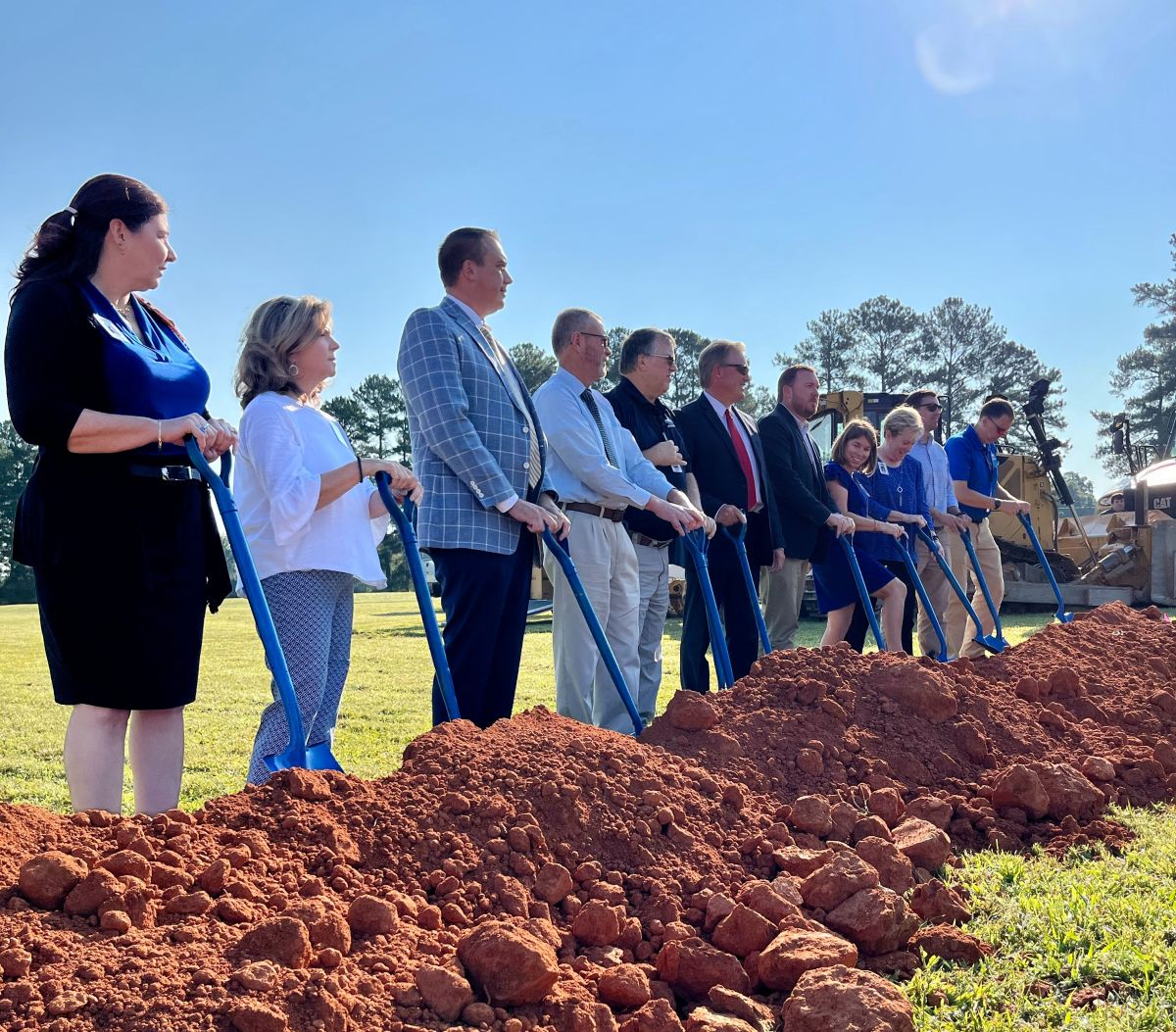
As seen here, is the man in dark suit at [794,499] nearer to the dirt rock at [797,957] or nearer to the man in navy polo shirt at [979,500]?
the man in navy polo shirt at [979,500]

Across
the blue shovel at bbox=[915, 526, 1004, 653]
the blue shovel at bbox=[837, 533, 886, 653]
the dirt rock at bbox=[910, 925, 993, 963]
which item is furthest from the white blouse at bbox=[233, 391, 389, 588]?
the blue shovel at bbox=[915, 526, 1004, 653]

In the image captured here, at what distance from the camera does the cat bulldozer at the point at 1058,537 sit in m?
14.4

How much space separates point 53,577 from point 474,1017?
5.11 ft

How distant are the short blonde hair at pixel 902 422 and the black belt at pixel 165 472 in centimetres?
569

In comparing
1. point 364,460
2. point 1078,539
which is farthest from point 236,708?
point 1078,539

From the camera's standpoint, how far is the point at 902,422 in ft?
25.2

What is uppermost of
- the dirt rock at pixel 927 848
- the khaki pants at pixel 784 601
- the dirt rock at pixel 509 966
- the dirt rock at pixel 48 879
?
the khaki pants at pixel 784 601

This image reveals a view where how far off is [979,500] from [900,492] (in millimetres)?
975

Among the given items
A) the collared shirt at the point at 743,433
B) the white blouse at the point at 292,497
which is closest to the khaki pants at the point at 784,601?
the collared shirt at the point at 743,433

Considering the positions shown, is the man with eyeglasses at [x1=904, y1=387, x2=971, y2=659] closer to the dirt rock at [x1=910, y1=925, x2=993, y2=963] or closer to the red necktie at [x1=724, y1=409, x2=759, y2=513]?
the red necktie at [x1=724, y1=409, x2=759, y2=513]

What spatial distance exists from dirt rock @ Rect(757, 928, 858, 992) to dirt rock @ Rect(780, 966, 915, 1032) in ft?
0.37

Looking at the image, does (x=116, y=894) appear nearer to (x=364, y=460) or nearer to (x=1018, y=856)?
(x=364, y=460)

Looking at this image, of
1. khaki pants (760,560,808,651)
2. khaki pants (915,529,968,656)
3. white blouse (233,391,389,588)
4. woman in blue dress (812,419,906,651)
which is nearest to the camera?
white blouse (233,391,389,588)

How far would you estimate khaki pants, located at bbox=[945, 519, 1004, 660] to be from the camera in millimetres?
8398
